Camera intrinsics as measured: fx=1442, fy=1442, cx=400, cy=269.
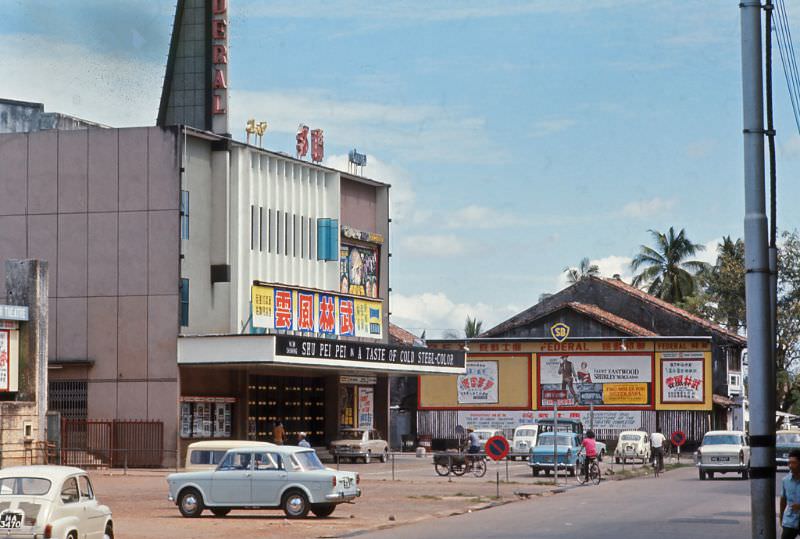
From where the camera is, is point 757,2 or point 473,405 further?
point 473,405

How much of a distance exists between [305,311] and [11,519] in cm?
3937

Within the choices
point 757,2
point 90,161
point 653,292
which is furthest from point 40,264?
point 653,292

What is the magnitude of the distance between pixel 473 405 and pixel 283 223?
25.3 metres

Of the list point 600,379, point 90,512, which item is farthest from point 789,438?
point 90,512

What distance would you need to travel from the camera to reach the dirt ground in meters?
26.8

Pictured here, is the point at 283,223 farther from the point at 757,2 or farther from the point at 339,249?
the point at 757,2

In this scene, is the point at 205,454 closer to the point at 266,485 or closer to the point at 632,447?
the point at 266,485

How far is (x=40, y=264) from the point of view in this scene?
154 ft

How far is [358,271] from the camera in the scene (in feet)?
216

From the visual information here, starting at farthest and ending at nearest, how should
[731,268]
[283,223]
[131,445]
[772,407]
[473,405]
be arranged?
[731,268] → [473,405] → [283,223] → [131,445] → [772,407]

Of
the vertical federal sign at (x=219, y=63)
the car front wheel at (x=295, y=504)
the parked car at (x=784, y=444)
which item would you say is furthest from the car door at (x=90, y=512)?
the vertical federal sign at (x=219, y=63)

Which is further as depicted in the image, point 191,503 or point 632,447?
point 632,447

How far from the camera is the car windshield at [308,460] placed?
29.7 meters

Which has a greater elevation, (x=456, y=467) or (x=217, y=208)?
(x=217, y=208)
